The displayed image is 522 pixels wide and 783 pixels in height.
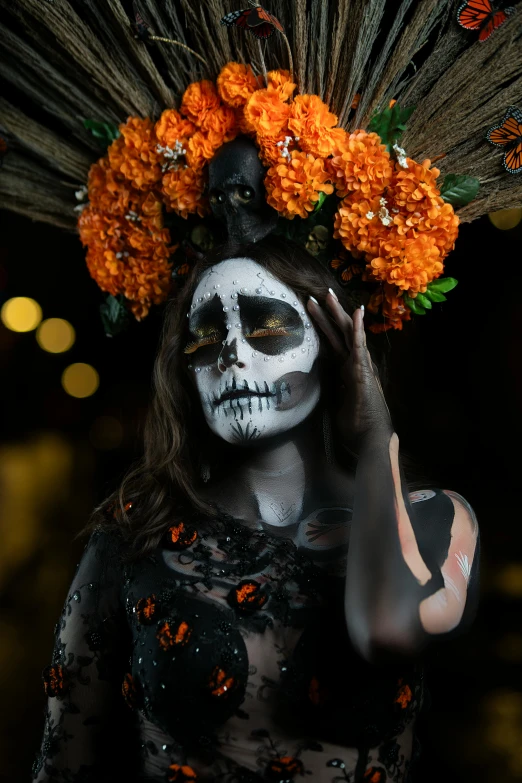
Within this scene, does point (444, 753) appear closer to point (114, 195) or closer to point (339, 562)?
point (339, 562)

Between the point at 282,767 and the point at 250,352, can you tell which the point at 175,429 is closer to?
the point at 250,352

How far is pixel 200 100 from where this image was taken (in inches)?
72.2

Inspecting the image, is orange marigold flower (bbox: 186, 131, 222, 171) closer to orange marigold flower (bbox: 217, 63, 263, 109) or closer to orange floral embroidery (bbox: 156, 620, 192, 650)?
orange marigold flower (bbox: 217, 63, 263, 109)

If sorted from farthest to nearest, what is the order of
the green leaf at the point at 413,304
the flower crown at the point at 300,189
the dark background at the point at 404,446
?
1. the dark background at the point at 404,446
2. the green leaf at the point at 413,304
3. the flower crown at the point at 300,189

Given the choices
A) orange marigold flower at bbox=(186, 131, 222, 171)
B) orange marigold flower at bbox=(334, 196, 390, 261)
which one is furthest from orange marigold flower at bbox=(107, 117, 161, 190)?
orange marigold flower at bbox=(334, 196, 390, 261)

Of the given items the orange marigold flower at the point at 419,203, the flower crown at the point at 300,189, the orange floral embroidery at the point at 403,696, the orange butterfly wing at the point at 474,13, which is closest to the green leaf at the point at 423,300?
the flower crown at the point at 300,189

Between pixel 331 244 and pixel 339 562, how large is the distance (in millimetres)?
709

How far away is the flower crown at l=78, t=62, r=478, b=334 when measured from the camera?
1.75 meters

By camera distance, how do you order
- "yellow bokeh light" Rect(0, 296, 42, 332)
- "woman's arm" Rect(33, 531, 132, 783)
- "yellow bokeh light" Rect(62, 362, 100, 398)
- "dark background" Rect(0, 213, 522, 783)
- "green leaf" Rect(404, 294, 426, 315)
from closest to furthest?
"woman's arm" Rect(33, 531, 132, 783) → "green leaf" Rect(404, 294, 426, 315) → "dark background" Rect(0, 213, 522, 783) → "yellow bokeh light" Rect(0, 296, 42, 332) → "yellow bokeh light" Rect(62, 362, 100, 398)

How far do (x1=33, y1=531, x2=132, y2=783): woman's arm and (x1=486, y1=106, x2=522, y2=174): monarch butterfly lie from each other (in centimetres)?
121

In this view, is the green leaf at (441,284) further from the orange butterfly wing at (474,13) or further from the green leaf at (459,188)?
the orange butterfly wing at (474,13)

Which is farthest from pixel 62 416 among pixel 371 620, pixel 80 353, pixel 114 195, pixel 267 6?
pixel 371 620

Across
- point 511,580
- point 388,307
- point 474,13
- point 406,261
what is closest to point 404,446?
point 511,580

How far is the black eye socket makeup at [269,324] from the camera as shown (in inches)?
67.8
